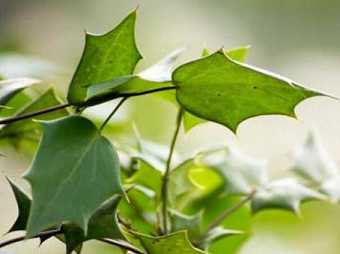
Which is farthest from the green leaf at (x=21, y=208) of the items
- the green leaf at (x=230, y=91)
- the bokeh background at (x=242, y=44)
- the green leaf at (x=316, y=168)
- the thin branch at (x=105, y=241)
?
the bokeh background at (x=242, y=44)

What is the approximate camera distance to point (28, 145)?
2.78 ft

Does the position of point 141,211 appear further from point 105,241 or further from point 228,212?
point 105,241

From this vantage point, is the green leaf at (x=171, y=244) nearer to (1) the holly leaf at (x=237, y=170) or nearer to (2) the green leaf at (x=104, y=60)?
(2) the green leaf at (x=104, y=60)

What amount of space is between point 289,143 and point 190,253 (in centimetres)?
152

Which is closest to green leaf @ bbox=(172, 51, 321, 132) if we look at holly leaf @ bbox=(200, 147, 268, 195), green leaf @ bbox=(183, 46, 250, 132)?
green leaf @ bbox=(183, 46, 250, 132)

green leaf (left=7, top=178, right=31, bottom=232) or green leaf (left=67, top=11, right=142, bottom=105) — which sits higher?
green leaf (left=67, top=11, right=142, bottom=105)

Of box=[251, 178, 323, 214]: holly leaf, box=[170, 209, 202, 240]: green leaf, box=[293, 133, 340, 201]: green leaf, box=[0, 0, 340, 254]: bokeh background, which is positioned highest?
box=[170, 209, 202, 240]: green leaf

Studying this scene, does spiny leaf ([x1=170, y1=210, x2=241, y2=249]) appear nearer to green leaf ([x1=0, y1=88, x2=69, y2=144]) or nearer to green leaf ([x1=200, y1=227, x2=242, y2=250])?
green leaf ([x1=200, y1=227, x2=242, y2=250])

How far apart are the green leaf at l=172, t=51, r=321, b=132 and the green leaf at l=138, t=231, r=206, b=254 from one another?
70mm

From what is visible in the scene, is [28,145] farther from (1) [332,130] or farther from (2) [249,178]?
(1) [332,130]

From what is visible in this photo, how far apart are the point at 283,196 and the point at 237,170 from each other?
5cm

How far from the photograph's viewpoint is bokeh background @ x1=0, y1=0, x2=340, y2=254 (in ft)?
4.78

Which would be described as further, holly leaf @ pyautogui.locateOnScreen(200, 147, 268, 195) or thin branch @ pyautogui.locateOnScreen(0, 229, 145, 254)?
holly leaf @ pyautogui.locateOnScreen(200, 147, 268, 195)

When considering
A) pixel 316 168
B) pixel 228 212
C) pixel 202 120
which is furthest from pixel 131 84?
pixel 316 168
